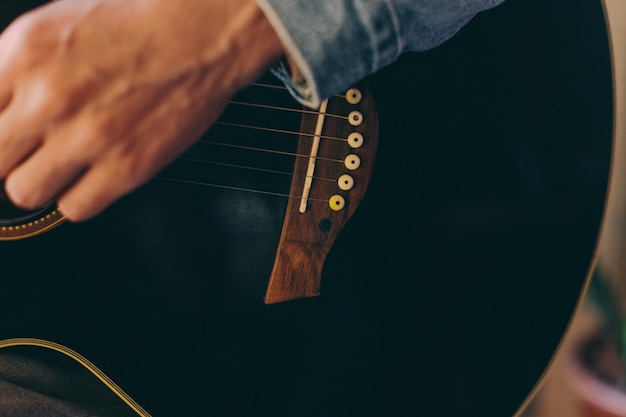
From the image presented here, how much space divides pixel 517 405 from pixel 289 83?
0.49 metres

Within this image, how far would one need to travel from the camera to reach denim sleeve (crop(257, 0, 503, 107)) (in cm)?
42

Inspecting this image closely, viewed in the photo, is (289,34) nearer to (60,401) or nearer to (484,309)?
(484,309)

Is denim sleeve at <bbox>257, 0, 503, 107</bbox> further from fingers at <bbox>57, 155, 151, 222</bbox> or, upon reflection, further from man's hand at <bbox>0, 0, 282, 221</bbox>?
fingers at <bbox>57, 155, 151, 222</bbox>

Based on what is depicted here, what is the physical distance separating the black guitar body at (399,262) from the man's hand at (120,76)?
181 millimetres

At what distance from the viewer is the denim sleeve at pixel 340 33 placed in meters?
0.42

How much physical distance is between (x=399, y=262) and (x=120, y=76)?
0.37 meters

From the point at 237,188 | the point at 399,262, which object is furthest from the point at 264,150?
the point at 399,262

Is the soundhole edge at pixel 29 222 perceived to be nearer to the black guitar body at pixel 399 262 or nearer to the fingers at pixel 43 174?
the black guitar body at pixel 399 262

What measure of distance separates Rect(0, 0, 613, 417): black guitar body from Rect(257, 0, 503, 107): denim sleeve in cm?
15

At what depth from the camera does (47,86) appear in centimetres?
43

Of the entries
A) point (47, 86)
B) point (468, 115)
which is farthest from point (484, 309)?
point (47, 86)

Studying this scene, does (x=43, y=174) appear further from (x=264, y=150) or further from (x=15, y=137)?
(x=264, y=150)

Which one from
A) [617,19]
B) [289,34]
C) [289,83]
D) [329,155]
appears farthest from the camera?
[617,19]

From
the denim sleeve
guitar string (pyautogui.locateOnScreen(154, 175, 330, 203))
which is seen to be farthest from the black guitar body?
the denim sleeve
